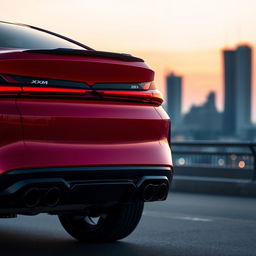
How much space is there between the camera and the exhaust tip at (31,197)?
580 centimetres

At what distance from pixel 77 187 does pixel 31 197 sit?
0.33 metres

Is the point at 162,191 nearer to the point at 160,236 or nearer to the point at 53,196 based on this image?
the point at 53,196

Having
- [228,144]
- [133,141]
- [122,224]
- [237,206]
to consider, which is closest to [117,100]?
[133,141]

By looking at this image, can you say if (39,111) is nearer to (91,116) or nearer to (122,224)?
(91,116)

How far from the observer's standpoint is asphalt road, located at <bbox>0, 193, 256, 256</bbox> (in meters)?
7.15

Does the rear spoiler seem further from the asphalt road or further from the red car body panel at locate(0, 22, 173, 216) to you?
the asphalt road

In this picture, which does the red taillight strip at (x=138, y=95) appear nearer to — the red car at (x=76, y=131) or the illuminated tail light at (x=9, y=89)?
the red car at (x=76, y=131)

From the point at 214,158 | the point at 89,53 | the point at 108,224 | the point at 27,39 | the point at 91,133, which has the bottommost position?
the point at 214,158

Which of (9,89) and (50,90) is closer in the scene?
(9,89)

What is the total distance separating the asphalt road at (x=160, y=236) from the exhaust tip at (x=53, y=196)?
111cm

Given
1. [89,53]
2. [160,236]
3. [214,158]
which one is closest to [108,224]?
[160,236]

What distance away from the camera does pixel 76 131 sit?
5.98 m

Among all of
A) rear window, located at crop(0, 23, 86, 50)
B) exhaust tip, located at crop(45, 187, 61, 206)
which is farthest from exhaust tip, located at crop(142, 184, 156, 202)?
rear window, located at crop(0, 23, 86, 50)

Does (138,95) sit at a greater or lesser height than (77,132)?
greater
